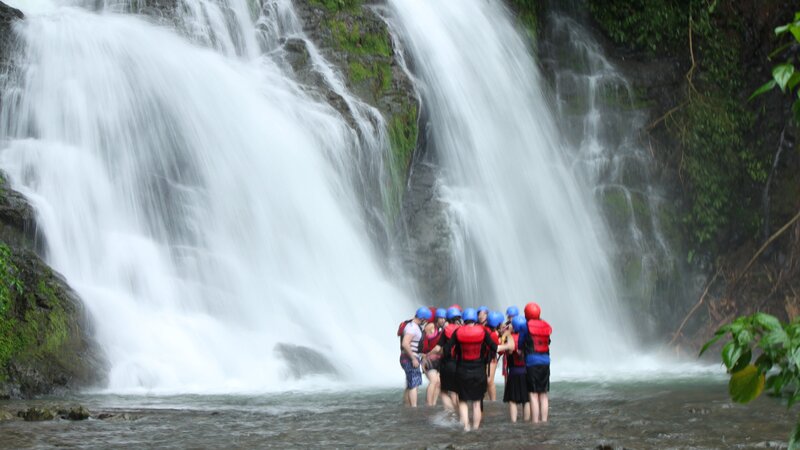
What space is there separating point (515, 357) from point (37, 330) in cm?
652

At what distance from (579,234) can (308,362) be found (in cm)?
1000

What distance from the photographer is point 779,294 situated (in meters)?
21.8

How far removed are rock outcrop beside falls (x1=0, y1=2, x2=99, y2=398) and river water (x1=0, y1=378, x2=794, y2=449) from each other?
705 mm

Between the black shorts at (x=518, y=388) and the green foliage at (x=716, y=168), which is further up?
the green foliage at (x=716, y=168)

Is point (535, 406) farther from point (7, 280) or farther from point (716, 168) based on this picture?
point (716, 168)

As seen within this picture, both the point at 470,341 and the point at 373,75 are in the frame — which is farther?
the point at 373,75

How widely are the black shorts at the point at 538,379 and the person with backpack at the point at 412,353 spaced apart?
1.83 metres

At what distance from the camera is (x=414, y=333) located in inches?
472

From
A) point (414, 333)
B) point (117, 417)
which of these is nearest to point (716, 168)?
point (414, 333)

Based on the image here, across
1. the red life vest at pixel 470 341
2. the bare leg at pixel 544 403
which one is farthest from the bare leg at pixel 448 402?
the red life vest at pixel 470 341

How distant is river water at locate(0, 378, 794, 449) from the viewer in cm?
879

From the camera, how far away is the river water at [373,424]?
8789 mm

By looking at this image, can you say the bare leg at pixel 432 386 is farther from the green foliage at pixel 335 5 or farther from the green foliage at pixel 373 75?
the green foliage at pixel 335 5

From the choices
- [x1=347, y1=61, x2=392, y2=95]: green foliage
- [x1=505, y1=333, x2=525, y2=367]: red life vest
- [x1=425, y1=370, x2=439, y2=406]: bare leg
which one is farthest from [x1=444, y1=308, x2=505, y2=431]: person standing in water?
[x1=347, y1=61, x2=392, y2=95]: green foliage
